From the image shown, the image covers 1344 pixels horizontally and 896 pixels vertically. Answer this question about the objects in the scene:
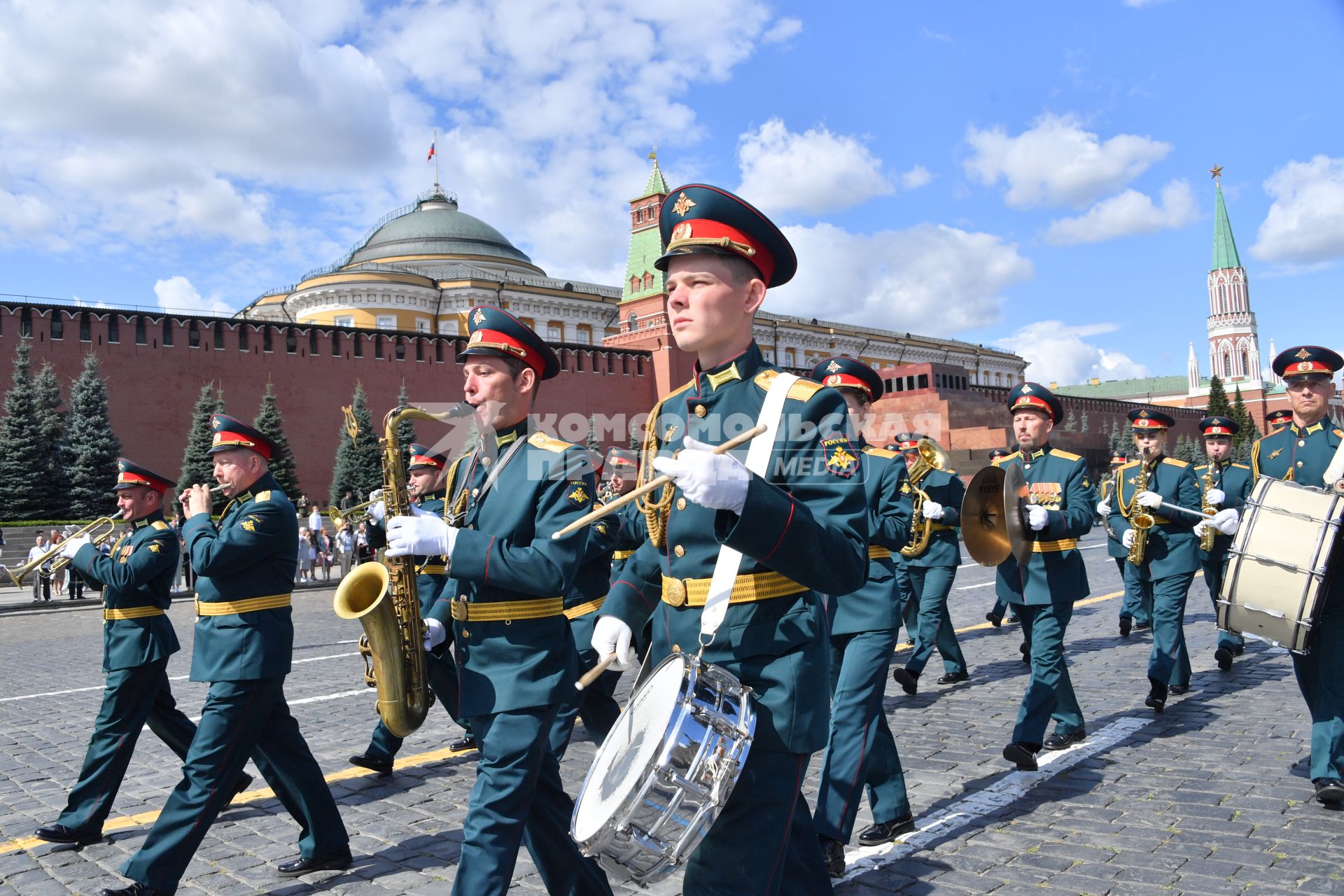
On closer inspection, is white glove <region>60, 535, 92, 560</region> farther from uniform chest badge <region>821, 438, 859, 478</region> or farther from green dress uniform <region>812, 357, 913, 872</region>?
uniform chest badge <region>821, 438, 859, 478</region>

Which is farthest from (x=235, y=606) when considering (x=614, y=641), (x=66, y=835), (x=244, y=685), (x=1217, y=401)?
(x=1217, y=401)

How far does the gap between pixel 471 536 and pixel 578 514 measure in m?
0.40

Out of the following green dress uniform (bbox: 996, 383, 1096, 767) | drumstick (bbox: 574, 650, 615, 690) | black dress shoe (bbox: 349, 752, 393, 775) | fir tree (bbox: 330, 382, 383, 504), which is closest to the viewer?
drumstick (bbox: 574, 650, 615, 690)

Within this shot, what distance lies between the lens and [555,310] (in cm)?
6862

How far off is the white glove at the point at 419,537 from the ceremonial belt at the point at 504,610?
11.2 inches

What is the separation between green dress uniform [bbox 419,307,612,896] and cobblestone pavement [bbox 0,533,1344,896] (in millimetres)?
845

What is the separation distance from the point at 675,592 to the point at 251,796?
4111 mm

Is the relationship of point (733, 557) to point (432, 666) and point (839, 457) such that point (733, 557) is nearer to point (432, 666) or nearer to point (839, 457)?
point (839, 457)

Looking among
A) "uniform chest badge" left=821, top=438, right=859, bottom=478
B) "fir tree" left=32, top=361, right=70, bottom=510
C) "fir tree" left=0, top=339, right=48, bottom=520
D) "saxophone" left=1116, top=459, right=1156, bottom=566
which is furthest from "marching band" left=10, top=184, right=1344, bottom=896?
"fir tree" left=32, top=361, right=70, bottom=510

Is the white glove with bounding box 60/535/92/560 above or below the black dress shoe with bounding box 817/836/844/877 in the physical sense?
above

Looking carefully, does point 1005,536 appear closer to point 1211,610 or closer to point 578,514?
point 578,514

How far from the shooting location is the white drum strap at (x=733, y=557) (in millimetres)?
2502

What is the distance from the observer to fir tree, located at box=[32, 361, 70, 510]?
103 ft

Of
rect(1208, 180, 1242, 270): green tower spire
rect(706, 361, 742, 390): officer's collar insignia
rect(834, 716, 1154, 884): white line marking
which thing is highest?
rect(1208, 180, 1242, 270): green tower spire
